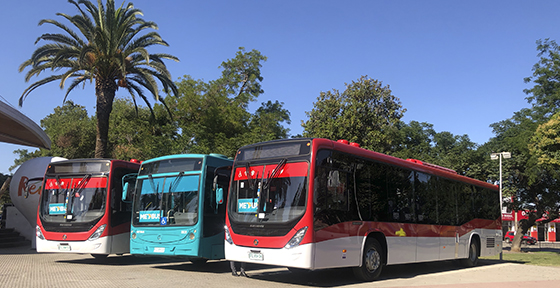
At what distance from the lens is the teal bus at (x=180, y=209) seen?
1145 centimetres

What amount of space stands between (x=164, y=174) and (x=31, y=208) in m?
12.0

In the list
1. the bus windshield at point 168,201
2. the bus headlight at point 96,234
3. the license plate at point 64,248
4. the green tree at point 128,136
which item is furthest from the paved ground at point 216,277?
the green tree at point 128,136

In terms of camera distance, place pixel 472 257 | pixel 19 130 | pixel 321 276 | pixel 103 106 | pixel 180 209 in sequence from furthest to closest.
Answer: pixel 103 106, pixel 19 130, pixel 472 257, pixel 180 209, pixel 321 276

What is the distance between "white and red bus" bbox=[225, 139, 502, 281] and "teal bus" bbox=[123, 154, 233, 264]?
53.0 inches

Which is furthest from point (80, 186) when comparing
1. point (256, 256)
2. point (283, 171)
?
point (283, 171)

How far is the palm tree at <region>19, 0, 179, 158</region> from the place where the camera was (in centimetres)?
2242

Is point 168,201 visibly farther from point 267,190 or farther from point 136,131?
point 136,131

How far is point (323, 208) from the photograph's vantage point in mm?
9383

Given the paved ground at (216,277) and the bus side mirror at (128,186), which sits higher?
the bus side mirror at (128,186)

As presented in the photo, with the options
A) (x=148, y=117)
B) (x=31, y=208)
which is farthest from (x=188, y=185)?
(x=148, y=117)

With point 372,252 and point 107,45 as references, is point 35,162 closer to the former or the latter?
point 107,45

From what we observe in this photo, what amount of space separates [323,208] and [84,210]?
7.46 m

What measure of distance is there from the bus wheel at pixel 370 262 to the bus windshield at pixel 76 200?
24.0 feet

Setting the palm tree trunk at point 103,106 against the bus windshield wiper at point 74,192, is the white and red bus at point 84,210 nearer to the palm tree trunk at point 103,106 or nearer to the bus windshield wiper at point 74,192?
the bus windshield wiper at point 74,192
